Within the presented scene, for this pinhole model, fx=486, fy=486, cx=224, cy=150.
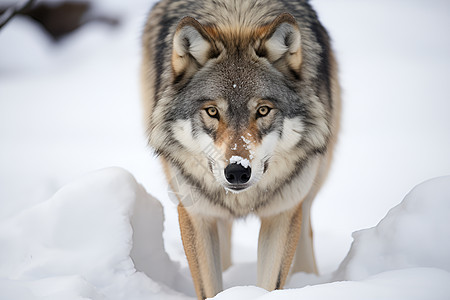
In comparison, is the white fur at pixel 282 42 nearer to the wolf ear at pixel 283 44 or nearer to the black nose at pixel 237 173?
the wolf ear at pixel 283 44

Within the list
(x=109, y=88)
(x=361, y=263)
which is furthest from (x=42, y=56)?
(x=361, y=263)

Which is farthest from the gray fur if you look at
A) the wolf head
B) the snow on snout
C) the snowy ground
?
the snowy ground

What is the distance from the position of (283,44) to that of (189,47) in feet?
1.57

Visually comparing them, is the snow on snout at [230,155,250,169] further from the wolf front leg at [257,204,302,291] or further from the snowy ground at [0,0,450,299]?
the wolf front leg at [257,204,302,291]

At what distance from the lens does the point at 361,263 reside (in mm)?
2439

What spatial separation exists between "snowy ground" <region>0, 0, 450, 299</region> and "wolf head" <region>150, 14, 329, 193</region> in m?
0.53

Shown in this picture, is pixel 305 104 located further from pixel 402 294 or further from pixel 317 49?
pixel 402 294

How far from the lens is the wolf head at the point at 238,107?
2301 mm

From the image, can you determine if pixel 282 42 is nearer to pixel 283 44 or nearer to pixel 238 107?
pixel 283 44

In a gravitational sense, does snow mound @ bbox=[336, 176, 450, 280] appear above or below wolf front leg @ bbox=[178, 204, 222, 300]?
above

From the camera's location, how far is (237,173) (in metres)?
2.20

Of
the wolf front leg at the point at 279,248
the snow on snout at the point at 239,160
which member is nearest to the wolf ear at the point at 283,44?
the snow on snout at the point at 239,160

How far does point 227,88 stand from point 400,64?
7827mm

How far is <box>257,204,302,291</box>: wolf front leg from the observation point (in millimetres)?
2838
